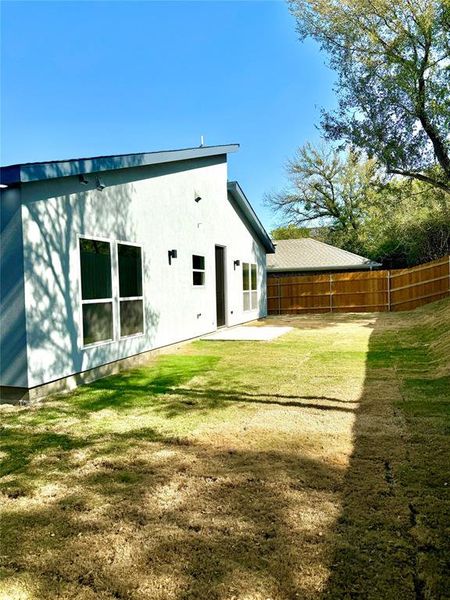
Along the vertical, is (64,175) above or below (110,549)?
above

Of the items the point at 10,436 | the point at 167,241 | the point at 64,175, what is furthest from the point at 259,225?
the point at 10,436

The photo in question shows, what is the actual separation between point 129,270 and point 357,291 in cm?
1522

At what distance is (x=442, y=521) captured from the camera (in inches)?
107

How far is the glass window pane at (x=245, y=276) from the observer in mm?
16091

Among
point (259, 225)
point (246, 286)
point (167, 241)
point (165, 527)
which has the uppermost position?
point (259, 225)

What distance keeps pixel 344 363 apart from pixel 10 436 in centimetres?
568

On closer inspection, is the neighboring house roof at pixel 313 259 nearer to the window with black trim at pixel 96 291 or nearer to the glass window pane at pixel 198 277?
the glass window pane at pixel 198 277

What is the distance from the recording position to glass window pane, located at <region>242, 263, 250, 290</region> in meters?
16.1

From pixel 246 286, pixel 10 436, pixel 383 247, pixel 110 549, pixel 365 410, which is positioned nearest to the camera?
pixel 110 549

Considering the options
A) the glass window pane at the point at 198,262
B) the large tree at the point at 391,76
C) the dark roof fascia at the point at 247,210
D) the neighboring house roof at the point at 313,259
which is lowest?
the glass window pane at the point at 198,262

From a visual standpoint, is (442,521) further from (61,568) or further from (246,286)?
(246,286)

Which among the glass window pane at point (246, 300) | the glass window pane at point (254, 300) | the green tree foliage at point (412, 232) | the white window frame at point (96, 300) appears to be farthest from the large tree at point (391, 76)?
the white window frame at point (96, 300)

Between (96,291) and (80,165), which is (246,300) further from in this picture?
(80,165)

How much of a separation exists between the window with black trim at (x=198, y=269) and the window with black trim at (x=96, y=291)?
4167 mm
